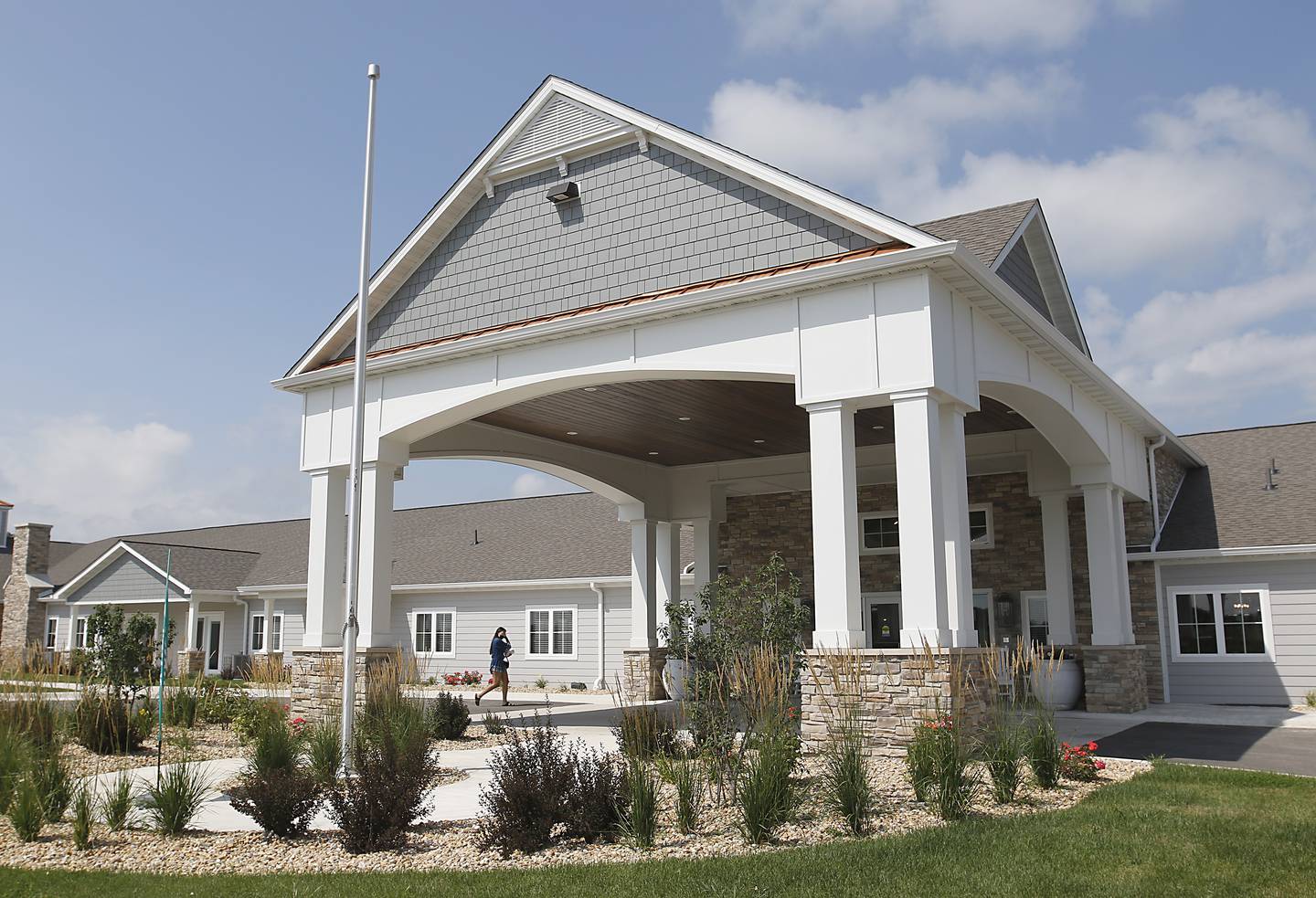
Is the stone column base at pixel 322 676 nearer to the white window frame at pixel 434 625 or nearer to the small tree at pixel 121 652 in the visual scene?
the small tree at pixel 121 652

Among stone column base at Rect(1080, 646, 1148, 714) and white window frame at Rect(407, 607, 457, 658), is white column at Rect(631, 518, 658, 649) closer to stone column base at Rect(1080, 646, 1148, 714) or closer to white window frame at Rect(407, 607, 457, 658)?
stone column base at Rect(1080, 646, 1148, 714)

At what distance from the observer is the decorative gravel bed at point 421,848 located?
23.1 feet

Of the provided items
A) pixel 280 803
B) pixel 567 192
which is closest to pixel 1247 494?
pixel 567 192

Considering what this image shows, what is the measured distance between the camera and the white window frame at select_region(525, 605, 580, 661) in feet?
86.1

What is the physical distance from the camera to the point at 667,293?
13.0 meters

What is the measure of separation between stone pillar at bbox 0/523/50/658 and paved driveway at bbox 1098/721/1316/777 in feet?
122

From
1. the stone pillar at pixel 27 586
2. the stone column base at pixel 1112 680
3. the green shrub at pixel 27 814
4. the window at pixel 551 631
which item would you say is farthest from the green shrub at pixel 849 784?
the stone pillar at pixel 27 586

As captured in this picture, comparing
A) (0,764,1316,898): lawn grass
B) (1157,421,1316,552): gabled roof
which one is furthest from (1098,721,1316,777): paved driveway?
(1157,421,1316,552): gabled roof

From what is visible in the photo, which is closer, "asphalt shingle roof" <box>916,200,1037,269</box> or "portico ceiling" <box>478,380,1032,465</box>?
"asphalt shingle roof" <box>916,200,1037,269</box>

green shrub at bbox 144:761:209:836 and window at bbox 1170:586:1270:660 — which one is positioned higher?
window at bbox 1170:586:1270:660

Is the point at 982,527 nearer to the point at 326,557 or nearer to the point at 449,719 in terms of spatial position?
the point at 449,719

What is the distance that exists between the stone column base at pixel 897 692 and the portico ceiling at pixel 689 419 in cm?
537

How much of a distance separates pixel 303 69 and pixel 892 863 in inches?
421

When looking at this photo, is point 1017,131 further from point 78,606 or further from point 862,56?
point 78,606
